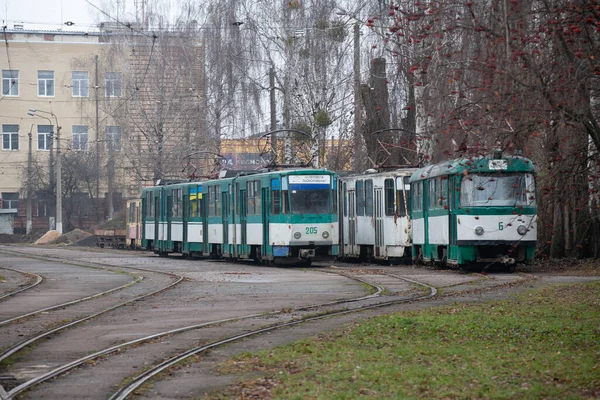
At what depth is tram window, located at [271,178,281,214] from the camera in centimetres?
3309

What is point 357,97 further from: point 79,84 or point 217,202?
point 79,84

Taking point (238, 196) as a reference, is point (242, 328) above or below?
below

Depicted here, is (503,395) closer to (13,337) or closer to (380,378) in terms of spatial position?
(380,378)

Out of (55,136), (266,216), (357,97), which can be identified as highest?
(55,136)

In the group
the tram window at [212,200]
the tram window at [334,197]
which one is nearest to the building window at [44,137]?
the tram window at [212,200]

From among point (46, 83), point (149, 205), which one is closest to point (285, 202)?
point (149, 205)

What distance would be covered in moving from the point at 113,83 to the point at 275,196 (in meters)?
33.0

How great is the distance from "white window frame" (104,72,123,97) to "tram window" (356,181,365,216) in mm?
29578

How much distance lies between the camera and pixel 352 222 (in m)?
37.3

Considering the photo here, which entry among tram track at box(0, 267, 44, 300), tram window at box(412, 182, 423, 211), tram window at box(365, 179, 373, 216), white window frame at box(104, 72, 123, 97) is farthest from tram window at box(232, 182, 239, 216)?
white window frame at box(104, 72, 123, 97)

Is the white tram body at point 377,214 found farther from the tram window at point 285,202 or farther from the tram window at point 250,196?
the tram window at point 250,196

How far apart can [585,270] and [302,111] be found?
19.7 m

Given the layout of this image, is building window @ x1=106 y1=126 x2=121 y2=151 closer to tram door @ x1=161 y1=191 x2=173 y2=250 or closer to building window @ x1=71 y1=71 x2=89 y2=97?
building window @ x1=71 y1=71 x2=89 y2=97

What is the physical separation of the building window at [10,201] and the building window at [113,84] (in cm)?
1909
